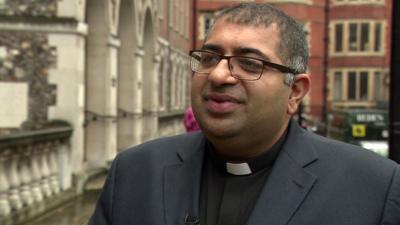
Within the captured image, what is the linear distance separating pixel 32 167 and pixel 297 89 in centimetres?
714

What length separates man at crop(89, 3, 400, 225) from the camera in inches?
84.0

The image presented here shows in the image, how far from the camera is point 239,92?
6.98 feet

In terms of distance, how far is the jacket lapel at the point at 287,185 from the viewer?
2127 mm

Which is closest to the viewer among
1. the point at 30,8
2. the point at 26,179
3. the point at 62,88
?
the point at 26,179

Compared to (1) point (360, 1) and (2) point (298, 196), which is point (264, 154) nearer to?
(2) point (298, 196)

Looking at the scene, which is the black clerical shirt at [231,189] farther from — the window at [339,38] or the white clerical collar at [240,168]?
the window at [339,38]

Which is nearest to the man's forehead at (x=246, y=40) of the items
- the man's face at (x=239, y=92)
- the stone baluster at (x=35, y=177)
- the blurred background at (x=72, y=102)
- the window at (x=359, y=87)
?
the man's face at (x=239, y=92)

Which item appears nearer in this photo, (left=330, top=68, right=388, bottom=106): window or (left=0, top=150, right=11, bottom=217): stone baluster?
(left=0, top=150, right=11, bottom=217): stone baluster

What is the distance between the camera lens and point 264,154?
2.28 m

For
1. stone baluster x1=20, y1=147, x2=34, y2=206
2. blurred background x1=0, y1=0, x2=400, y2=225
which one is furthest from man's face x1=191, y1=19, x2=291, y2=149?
stone baluster x1=20, y1=147, x2=34, y2=206

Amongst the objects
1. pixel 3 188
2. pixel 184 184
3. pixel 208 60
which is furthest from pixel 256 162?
pixel 3 188

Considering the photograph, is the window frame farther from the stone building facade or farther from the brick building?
the stone building facade

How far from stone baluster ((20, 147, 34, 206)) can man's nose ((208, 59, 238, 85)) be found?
6760 mm

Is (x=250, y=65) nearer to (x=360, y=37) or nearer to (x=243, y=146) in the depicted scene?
(x=243, y=146)
